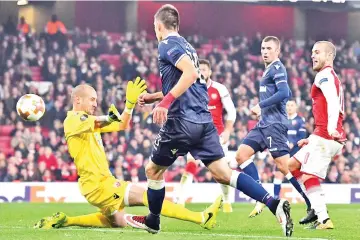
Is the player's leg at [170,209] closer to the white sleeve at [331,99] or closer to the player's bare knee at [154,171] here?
the player's bare knee at [154,171]

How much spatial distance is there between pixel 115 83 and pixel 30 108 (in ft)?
39.1

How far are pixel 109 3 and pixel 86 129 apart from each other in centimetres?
1669

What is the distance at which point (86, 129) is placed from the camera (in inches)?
355

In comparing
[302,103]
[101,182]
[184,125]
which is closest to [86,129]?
Answer: [101,182]

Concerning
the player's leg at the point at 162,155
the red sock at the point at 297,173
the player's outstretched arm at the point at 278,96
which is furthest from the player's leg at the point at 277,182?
the player's leg at the point at 162,155

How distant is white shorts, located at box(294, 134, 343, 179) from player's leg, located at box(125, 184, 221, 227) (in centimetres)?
114

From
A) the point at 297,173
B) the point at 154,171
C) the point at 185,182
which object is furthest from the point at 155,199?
the point at 185,182

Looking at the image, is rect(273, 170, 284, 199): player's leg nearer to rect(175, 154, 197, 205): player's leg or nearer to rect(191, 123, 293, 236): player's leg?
rect(175, 154, 197, 205): player's leg

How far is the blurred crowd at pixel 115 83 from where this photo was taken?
20125 mm

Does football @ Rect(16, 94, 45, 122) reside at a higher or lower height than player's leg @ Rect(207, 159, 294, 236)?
higher

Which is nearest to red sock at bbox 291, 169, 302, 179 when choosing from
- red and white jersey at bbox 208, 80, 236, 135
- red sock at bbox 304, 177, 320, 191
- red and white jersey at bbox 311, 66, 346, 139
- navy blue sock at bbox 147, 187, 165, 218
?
red sock at bbox 304, 177, 320, 191

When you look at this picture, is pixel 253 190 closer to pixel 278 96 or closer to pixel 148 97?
pixel 148 97

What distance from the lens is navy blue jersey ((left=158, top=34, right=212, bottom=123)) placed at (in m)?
7.89

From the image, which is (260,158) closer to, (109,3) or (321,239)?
(109,3)
